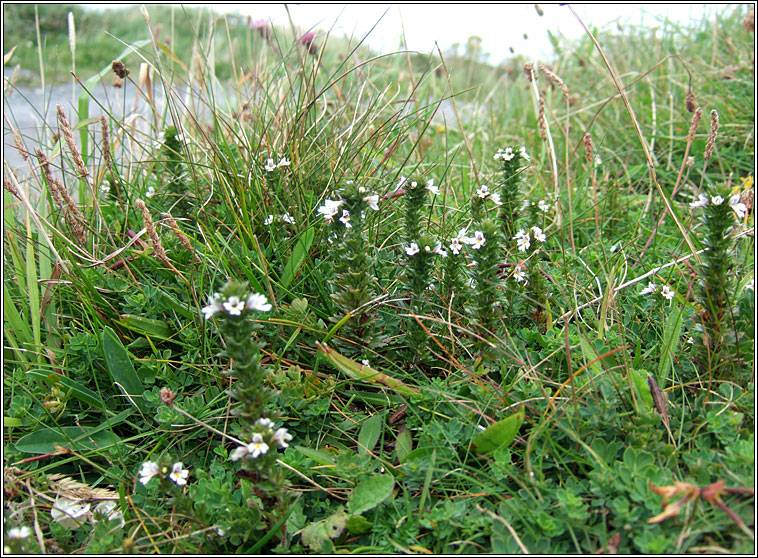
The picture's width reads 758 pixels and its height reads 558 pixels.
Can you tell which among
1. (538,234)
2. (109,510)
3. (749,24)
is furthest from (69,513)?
(749,24)

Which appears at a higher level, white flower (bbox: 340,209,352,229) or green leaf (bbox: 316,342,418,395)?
white flower (bbox: 340,209,352,229)

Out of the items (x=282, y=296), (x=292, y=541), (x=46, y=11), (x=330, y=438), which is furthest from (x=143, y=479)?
(x=46, y=11)

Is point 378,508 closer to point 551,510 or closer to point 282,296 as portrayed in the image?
point 551,510

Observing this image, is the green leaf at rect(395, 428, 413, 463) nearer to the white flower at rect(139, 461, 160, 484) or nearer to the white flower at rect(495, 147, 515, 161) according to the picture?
the white flower at rect(139, 461, 160, 484)

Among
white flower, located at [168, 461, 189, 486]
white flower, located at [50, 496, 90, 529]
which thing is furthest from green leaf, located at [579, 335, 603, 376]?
white flower, located at [50, 496, 90, 529]

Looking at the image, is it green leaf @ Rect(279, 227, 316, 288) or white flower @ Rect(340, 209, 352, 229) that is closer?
white flower @ Rect(340, 209, 352, 229)
